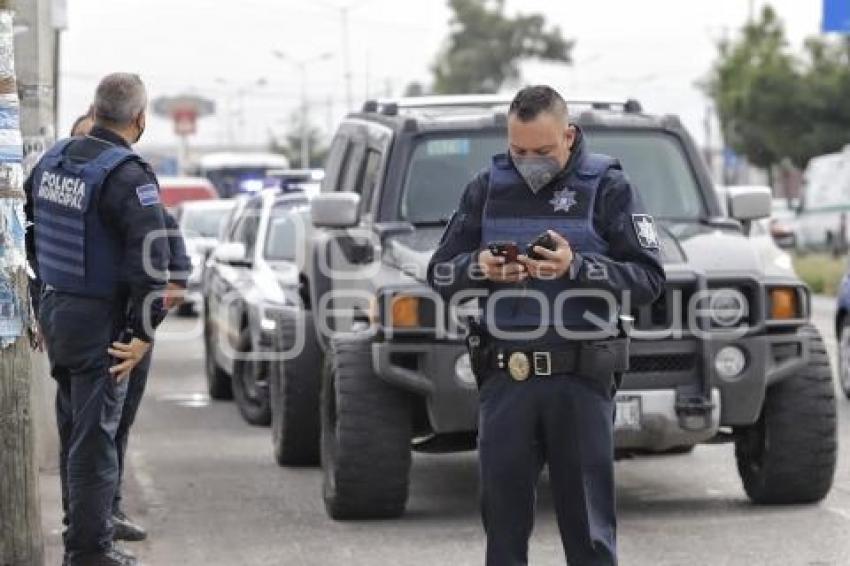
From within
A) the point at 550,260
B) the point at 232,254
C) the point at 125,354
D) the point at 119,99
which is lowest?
the point at 125,354

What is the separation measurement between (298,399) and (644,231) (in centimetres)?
522

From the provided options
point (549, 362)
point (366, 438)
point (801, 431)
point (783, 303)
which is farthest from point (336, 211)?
point (549, 362)

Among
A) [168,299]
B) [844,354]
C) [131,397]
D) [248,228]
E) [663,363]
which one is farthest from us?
[248,228]

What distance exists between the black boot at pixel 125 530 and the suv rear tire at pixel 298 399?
2287mm

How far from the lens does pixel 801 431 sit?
30.8ft

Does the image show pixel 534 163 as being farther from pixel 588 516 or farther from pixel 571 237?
pixel 588 516

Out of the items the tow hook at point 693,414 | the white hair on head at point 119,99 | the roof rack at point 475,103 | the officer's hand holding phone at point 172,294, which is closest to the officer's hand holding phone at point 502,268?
the officer's hand holding phone at point 172,294

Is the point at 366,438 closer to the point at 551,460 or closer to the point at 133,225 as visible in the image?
the point at 133,225

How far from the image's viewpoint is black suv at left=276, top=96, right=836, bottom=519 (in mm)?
9055

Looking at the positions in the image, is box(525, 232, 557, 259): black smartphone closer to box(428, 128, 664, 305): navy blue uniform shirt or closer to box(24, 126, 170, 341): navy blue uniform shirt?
box(428, 128, 664, 305): navy blue uniform shirt

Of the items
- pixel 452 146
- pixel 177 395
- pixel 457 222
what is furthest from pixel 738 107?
pixel 457 222

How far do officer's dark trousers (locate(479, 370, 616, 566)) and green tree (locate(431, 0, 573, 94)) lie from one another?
82.4 meters

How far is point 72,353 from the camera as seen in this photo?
760 cm

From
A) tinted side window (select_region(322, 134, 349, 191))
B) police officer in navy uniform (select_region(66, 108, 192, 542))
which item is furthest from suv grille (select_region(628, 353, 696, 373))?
tinted side window (select_region(322, 134, 349, 191))
